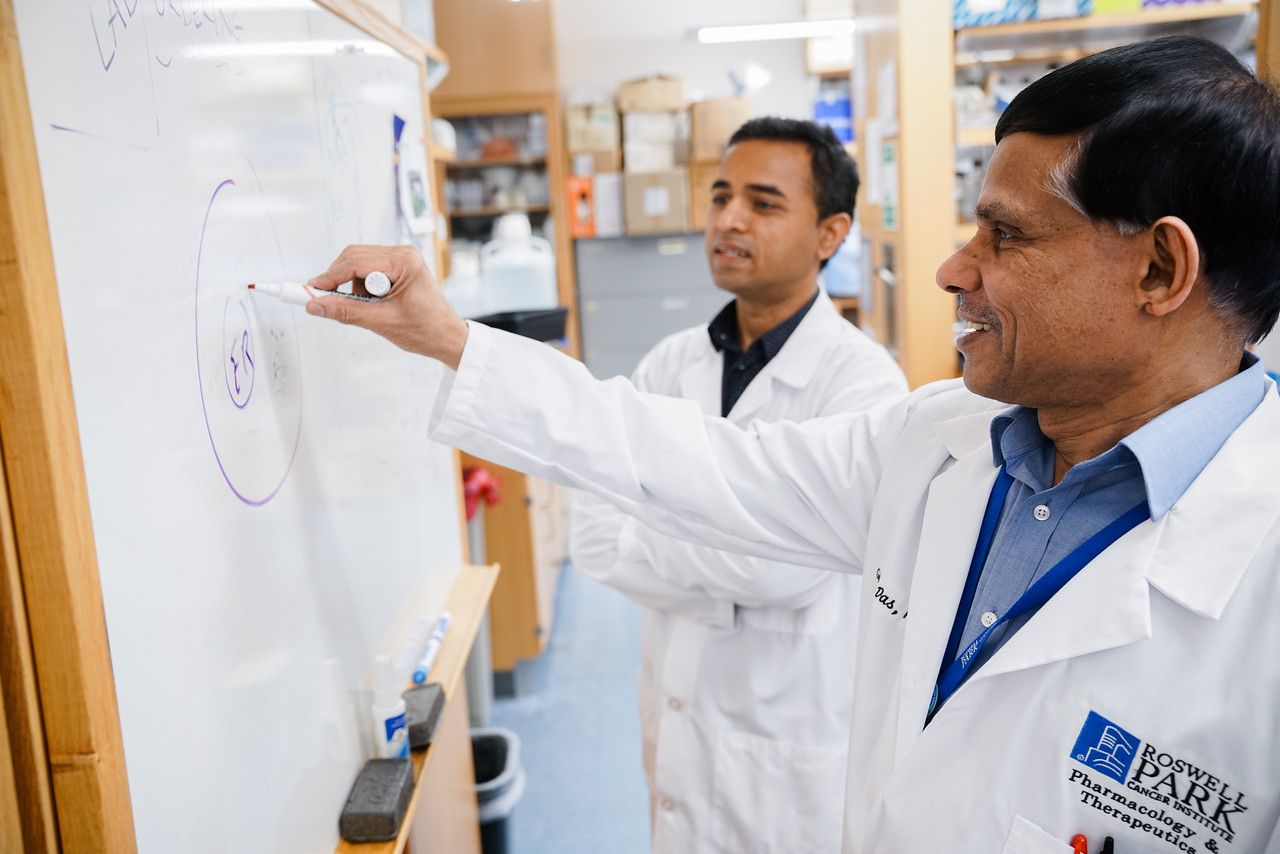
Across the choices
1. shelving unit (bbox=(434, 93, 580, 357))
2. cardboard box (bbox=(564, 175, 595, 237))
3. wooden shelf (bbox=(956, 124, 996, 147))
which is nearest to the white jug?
shelving unit (bbox=(434, 93, 580, 357))

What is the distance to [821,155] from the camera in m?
1.80

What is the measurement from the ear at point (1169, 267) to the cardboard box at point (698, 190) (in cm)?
503

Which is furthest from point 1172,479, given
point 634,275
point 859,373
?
point 634,275

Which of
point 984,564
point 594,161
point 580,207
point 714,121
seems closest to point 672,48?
point 714,121

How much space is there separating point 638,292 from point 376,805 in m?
5.11

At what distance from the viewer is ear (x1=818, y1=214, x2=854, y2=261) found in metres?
1.81

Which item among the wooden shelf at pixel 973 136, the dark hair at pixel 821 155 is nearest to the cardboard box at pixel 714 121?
the wooden shelf at pixel 973 136

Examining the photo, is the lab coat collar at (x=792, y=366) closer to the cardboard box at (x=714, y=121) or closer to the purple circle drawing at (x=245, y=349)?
the purple circle drawing at (x=245, y=349)

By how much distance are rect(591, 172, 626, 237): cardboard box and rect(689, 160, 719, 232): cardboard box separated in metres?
0.44

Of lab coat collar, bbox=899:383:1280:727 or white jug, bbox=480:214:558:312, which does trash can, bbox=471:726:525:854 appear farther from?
white jug, bbox=480:214:558:312

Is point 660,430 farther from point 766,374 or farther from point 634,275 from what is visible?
point 634,275

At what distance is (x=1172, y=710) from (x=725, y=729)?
35.6 inches

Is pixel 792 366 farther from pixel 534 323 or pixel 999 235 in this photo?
pixel 999 235

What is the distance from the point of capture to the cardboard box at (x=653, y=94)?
580 cm
